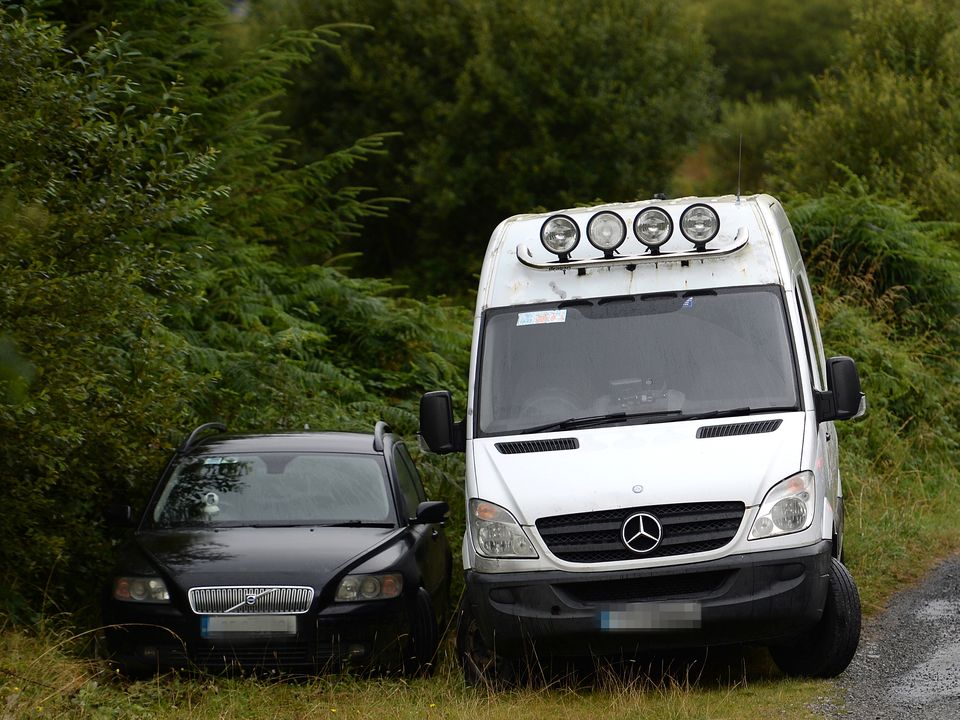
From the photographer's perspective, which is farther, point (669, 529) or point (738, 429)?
point (738, 429)

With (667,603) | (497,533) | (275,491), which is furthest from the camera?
(275,491)

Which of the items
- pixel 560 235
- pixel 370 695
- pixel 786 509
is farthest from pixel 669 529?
pixel 560 235

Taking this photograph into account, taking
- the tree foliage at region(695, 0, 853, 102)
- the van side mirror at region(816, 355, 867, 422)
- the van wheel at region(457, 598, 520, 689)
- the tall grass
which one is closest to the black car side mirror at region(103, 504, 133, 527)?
the tall grass

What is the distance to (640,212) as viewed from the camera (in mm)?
7961

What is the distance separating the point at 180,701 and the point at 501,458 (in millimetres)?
2156

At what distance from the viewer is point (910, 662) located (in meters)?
7.69

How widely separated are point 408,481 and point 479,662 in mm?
2244

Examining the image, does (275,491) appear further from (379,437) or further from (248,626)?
(248,626)

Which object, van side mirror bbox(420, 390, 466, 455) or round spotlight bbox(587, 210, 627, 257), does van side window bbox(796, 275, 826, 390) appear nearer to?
round spotlight bbox(587, 210, 627, 257)

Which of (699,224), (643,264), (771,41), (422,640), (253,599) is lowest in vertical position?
(771,41)

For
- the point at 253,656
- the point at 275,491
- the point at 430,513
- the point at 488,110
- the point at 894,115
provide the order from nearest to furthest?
1. the point at 253,656
2. the point at 430,513
3. the point at 275,491
4. the point at 894,115
5. the point at 488,110

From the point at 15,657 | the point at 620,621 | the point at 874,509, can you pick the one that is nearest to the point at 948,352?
the point at 874,509

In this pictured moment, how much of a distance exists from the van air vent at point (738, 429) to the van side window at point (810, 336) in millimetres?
589

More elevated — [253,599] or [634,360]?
[634,360]
